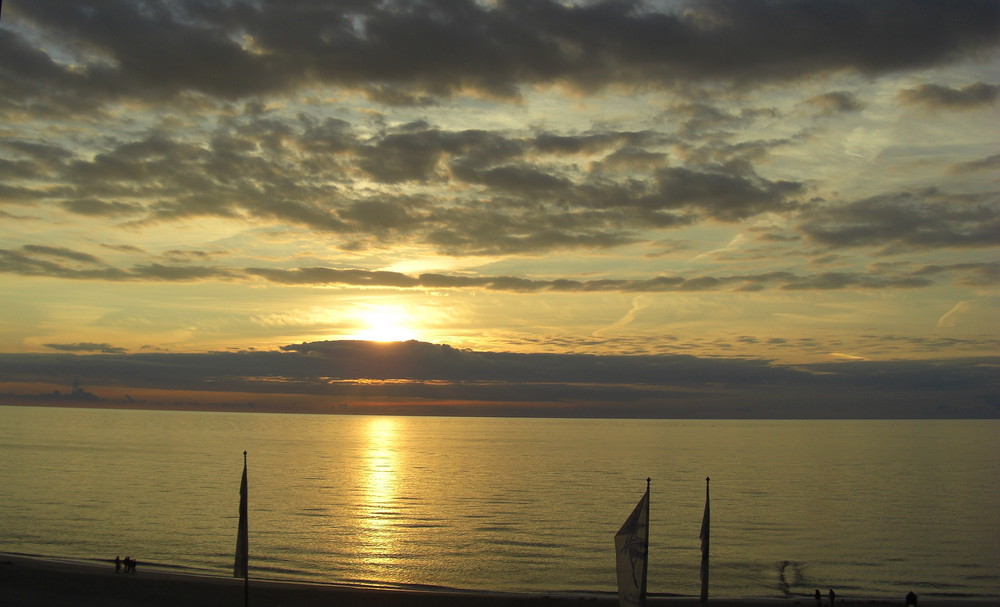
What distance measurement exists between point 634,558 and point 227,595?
112 ft

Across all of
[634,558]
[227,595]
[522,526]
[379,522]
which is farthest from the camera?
[379,522]

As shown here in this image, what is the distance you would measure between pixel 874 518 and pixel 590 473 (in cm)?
6467

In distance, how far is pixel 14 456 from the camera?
6614 inches

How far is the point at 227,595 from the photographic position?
4894 cm

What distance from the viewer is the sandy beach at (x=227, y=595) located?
153 ft

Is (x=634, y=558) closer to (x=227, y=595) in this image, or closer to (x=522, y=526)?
(x=227, y=595)

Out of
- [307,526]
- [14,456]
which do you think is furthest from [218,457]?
[307,526]

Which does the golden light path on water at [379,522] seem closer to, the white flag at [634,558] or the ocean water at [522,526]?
the ocean water at [522,526]

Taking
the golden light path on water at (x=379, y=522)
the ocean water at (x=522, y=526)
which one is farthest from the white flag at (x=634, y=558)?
the golden light path on water at (x=379, y=522)

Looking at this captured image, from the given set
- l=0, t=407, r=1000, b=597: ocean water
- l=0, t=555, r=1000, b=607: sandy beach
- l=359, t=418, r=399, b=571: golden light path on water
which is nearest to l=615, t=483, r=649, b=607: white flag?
l=0, t=555, r=1000, b=607: sandy beach

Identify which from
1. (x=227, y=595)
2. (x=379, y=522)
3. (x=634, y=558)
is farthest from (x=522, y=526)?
(x=634, y=558)

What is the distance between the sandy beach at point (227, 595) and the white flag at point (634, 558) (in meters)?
23.8

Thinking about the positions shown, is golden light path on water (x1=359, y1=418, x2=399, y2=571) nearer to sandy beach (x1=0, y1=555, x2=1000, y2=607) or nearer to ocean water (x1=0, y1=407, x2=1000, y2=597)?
ocean water (x1=0, y1=407, x2=1000, y2=597)

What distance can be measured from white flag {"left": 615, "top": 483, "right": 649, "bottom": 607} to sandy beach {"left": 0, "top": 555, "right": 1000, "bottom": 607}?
2383 cm
